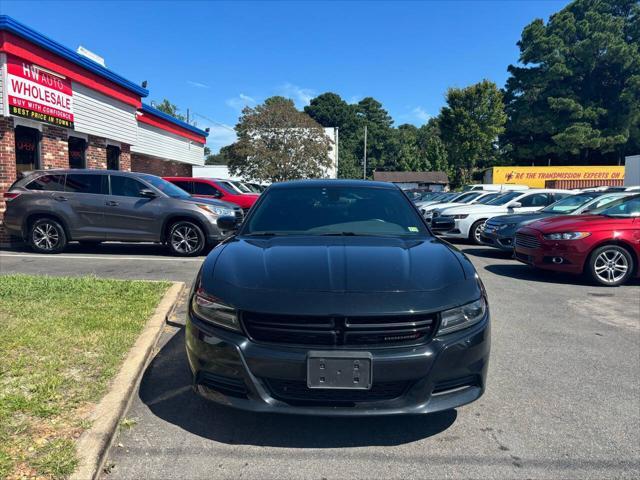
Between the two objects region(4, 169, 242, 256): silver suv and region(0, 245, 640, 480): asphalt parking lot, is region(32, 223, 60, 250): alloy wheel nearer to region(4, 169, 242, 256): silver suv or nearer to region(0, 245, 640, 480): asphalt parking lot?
region(4, 169, 242, 256): silver suv

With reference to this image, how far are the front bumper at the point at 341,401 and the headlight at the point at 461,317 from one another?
0.13ft

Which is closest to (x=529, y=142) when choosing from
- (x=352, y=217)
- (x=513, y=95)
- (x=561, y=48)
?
(x=513, y=95)

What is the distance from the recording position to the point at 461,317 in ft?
9.02

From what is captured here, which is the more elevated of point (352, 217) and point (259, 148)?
point (259, 148)

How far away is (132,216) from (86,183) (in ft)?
3.98

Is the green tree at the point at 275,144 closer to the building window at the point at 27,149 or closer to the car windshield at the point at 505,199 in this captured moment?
the car windshield at the point at 505,199

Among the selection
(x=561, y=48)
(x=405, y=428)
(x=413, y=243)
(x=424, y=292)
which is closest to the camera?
(x=424, y=292)

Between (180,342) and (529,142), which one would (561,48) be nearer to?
(529,142)

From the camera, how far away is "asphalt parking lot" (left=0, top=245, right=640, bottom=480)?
2566 millimetres

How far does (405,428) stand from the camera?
2980 millimetres

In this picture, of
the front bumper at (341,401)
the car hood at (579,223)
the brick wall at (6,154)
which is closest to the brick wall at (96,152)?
the brick wall at (6,154)

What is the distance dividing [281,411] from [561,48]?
5813 cm

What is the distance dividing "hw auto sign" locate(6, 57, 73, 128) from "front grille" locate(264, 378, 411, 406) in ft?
34.2

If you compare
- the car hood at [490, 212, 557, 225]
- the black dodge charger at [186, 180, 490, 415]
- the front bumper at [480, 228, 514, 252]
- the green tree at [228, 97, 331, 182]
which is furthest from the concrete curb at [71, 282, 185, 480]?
the green tree at [228, 97, 331, 182]
